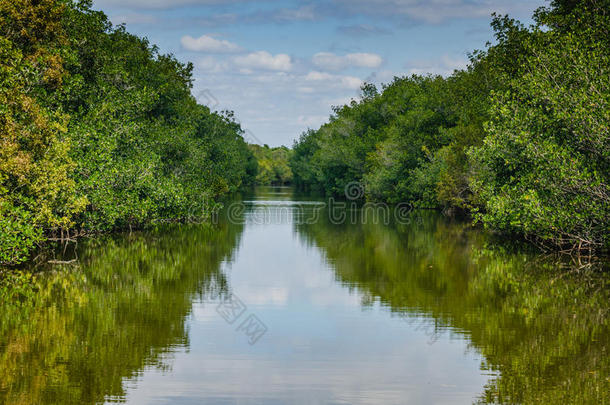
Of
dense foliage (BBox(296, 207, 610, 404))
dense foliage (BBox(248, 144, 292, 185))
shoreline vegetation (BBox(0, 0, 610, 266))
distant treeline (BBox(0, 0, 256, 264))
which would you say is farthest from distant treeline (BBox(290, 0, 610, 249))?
dense foliage (BBox(248, 144, 292, 185))

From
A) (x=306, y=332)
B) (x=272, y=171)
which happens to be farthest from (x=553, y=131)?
(x=272, y=171)

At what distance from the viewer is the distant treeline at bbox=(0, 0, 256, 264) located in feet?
58.0

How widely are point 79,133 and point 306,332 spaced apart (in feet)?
47.2

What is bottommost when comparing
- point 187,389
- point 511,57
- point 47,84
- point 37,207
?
point 187,389

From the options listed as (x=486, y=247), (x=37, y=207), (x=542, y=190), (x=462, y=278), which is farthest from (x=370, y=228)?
(x=37, y=207)

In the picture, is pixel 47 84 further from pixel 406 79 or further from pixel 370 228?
pixel 406 79

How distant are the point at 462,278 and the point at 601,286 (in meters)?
3.44

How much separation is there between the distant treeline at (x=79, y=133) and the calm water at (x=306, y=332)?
2.17 metres

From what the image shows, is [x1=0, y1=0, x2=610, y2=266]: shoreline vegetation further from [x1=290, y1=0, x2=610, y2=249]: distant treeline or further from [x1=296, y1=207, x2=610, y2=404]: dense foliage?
[x1=296, y1=207, x2=610, y2=404]: dense foliage

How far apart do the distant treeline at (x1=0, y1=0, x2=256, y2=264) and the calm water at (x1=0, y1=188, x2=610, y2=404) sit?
2.17 m

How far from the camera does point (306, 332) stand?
39.3ft

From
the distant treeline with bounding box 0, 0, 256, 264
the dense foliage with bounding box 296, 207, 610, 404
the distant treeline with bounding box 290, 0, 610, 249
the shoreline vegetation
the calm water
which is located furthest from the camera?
the distant treeline with bounding box 290, 0, 610, 249

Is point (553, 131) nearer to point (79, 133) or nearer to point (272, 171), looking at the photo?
point (79, 133)

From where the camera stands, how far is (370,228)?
1372 inches
